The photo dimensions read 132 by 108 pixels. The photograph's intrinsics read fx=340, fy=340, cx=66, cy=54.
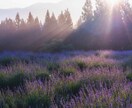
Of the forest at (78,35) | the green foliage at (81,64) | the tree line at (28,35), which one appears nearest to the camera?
the green foliage at (81,64)

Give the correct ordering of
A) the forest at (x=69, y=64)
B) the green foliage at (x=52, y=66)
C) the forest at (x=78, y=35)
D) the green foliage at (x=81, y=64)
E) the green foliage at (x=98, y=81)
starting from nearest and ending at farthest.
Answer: the forest at (x=69, y=64) < the green foliage at (x=98, y=81) < the green foliage at (x=52, y=66) < the green foliage at (x=81, y=64) < the forest at (x=78, y=35)

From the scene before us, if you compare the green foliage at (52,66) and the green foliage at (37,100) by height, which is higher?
the green foliage at (37,100)

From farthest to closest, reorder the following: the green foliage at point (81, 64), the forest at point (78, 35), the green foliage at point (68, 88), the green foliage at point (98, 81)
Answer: the forest at point (78, 35), the green foliage at point (81, 64), the green foliage at point (98, 81), the green foliage at point (68, 88)

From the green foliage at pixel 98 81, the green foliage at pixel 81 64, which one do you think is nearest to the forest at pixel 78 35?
the green foliage at pixel 81 64

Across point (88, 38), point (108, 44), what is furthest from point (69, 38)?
point (108, 44)

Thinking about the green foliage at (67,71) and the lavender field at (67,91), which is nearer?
the lavender field at (67,91)

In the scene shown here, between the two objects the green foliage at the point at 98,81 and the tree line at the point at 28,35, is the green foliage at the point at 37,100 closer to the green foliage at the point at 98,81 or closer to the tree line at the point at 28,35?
the green foliage at the point at 98,81

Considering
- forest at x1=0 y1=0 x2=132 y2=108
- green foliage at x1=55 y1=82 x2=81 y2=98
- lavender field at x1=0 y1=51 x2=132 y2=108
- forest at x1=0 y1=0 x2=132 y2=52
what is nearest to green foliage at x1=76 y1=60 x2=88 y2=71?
forest at x1=0 y1=0 x2=132 y2=108

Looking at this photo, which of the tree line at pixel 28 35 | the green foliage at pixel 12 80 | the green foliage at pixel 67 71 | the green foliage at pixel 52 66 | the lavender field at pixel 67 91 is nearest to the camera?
the lavender field at pixel 67 91

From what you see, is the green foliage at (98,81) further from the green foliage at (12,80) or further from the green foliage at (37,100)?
the green foliage at (12,80)

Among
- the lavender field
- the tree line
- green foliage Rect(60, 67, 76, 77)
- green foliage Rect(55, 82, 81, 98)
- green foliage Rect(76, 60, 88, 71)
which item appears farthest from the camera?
the tree line

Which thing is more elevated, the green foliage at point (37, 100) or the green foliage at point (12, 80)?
the green foliage at point (37, 100)

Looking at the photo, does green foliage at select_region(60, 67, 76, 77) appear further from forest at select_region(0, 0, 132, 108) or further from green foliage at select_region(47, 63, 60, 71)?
green foliage at select_region(47, 63, 60, 71)

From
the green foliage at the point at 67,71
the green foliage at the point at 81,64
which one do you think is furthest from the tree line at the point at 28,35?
the green foliage at the point at 67,71
